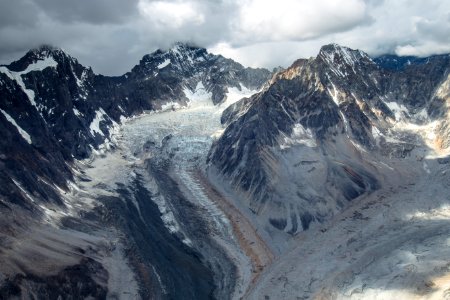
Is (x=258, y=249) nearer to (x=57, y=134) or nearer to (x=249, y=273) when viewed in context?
(x=249, y=273)

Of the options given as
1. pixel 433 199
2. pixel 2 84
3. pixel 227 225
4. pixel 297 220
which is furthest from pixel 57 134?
pixel 433 199

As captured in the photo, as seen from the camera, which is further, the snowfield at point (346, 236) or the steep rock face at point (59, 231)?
the snowfield at point (346, 236)

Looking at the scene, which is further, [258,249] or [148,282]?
[258,249]

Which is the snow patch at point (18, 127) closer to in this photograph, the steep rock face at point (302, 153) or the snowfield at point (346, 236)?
the snowfield at point (346, 236)

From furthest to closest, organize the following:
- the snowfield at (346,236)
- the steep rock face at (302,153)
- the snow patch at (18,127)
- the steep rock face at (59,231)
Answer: the snow patch at (18,127)
the steep rock face at (302,153)
the snowfield at (346,236)
the steep rock face at (59,231)

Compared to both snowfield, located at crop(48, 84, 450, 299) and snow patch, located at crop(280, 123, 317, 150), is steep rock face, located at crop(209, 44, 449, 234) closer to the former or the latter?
snow patch, located at crop(280, 123, 317, 150)

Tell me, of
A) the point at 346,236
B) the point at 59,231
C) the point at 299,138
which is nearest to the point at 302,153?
the point at 299,138

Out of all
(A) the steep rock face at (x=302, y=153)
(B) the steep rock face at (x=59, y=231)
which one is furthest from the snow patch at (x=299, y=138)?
(B) the steep rock face at (x=59, y=231)

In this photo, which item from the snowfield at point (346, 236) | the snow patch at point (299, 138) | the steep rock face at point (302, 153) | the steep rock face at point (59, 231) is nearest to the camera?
the steep rock face at point (59, 231)

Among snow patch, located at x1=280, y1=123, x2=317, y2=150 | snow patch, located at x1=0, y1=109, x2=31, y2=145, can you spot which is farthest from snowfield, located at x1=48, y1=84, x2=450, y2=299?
snow patch, located at x1=0, y1=109, x2=31, y2=145

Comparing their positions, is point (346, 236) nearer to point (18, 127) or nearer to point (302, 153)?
point (302, 153)

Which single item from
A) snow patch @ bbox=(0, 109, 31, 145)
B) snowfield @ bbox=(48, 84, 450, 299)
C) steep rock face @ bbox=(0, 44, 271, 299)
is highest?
snow patch @ bbox=(0, 109, 31, 145)
